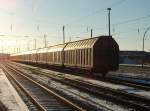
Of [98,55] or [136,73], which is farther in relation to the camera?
[136,73]

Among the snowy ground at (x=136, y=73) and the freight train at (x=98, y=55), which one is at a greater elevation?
the freight train at (x=98, y=55)

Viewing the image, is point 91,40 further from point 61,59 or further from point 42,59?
point 42,59

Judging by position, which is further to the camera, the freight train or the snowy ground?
the snowy ground

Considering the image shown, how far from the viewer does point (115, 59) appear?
99.1 feet

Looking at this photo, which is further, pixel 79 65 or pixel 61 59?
pixel 61 59

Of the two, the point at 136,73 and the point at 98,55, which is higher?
the point at 98,55

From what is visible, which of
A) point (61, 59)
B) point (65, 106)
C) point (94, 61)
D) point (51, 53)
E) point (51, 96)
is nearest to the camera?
point (65, 106)

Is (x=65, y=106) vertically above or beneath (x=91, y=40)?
beneath

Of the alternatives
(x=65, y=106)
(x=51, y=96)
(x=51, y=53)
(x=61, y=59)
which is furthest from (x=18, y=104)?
(x=51, y=53)

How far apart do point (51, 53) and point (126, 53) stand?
345 ft

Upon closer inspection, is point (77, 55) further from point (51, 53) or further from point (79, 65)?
point (51, 53)

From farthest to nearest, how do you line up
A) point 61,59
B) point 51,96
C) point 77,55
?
point 61,59, point 77,55, point 51,96

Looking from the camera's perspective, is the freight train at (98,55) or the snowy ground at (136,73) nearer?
the freight train at (98,55)

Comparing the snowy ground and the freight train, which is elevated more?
the freight train
